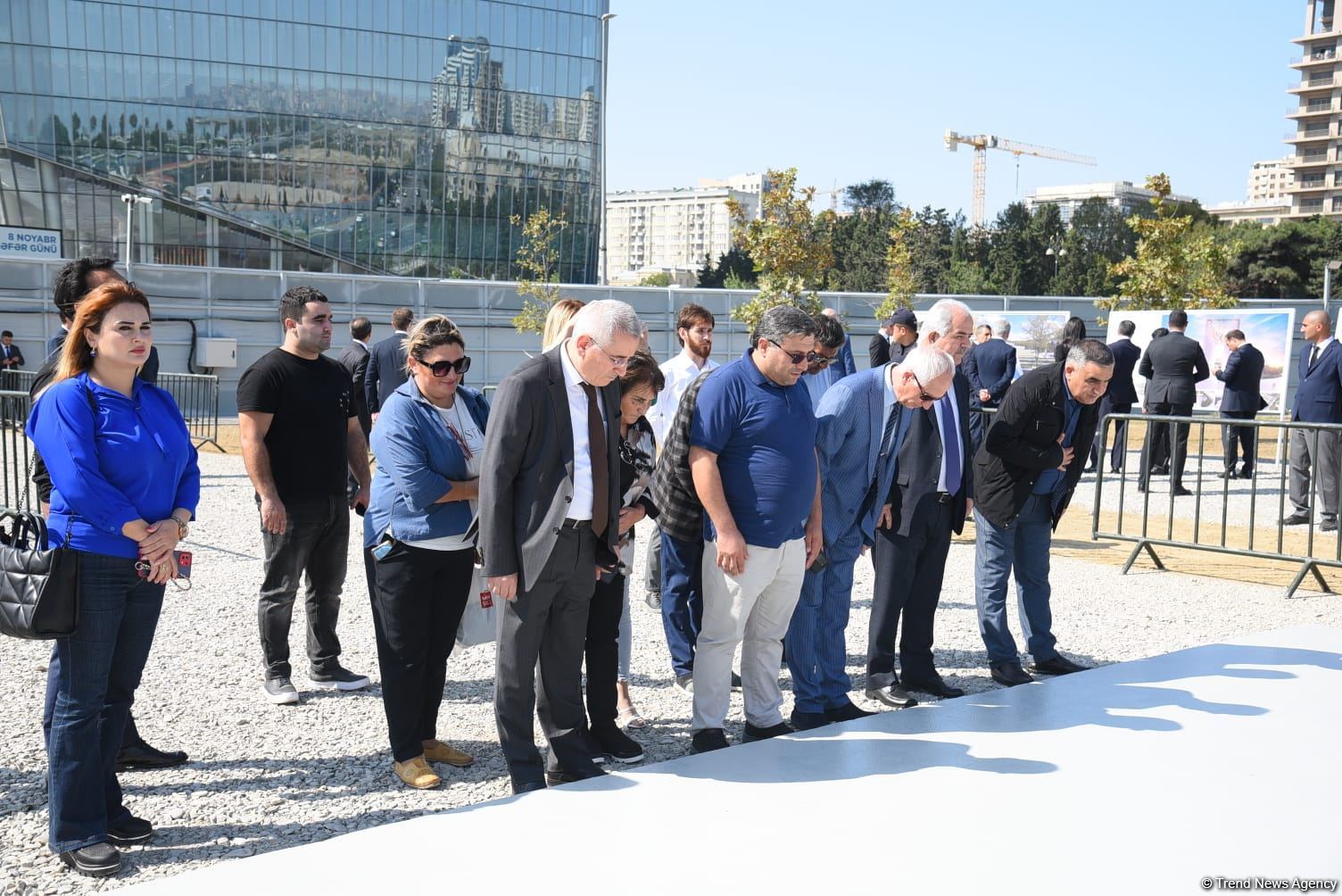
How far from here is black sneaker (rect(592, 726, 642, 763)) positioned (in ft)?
16.1

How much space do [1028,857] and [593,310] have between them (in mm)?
2394

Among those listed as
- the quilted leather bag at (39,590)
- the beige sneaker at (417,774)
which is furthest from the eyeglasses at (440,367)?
the beige sneaker at (417,774)

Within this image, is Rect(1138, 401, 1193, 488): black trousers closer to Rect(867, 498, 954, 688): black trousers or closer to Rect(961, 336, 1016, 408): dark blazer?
Rect(961, 336, 1016, 408): dark blazer

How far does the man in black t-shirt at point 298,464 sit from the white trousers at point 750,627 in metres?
1.88

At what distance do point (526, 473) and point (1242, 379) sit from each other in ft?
44.1

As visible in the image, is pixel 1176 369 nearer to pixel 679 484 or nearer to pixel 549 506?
pixel 679 484

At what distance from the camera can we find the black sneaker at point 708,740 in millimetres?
4918

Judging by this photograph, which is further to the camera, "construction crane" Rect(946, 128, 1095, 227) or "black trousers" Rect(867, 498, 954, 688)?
"construction crane" Rect(946, 128, 1095, 227)

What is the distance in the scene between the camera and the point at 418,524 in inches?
177

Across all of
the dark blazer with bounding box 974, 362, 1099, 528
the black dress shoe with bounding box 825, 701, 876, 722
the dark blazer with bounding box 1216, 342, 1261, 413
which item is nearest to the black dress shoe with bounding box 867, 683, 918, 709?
the black dress shoe with bounding box 825, 701, 876, 722

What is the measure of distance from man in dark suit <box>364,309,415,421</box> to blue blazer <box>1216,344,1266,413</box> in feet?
36.0

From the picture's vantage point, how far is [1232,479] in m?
15.8

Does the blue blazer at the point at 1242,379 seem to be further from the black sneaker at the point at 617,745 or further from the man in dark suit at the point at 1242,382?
the black sneaker at the point at 617,745

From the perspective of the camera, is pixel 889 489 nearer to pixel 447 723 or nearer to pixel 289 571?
pixel 447 723
